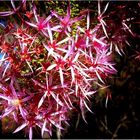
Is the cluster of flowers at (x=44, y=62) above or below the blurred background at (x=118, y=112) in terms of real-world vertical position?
above

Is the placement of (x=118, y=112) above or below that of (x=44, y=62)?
below

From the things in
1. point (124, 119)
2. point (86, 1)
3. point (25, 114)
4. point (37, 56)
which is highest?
point (86, 1)

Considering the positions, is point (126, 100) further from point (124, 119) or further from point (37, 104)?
point (37, 104)

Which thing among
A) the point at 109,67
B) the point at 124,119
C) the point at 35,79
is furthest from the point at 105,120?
the point at 35,79

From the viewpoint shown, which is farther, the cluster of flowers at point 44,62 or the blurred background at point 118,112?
the blurred background at point 118,112

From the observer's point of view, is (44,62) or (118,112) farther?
(118,112)

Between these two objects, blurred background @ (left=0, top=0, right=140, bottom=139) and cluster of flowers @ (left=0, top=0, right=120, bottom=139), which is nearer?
cluster of flowers @ (left=0, top=0, right=120, bottom=139)

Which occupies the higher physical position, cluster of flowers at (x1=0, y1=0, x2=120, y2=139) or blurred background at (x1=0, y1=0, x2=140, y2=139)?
cluster of flowers at (x1=0, y1=0, x2=120, y2=139)

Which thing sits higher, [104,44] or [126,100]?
[104,44]
